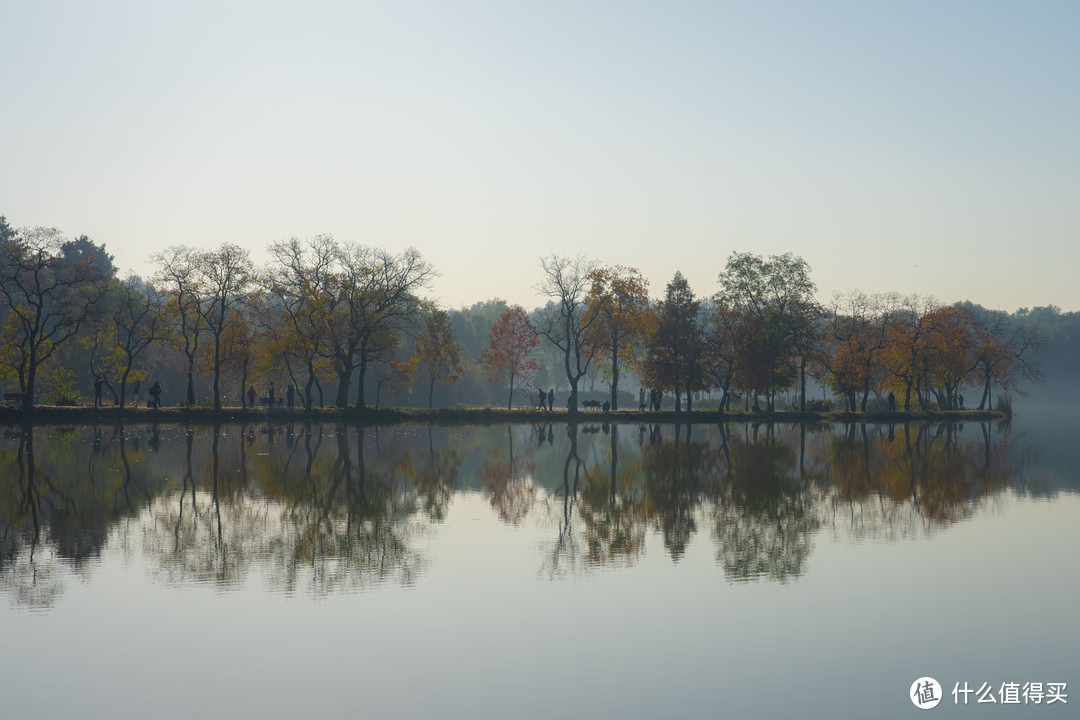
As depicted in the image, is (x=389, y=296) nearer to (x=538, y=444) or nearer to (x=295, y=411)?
(x=295, y=411)

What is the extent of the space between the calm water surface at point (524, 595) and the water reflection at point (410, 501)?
0.42 feet

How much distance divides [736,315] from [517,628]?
229 feet

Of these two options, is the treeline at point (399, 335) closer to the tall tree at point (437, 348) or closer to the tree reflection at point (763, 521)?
the tall tree at point (437, 348)

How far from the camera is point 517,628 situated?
457 inches

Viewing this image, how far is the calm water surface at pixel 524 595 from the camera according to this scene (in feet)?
30.8

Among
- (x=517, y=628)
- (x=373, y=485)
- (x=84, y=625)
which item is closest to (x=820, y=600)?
(x=517, y=628)

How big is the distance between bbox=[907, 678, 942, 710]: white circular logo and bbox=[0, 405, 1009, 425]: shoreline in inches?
2231

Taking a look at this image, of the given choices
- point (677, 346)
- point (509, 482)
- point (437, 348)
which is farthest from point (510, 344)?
point (509, 482)

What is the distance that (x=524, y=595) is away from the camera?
13359 mm

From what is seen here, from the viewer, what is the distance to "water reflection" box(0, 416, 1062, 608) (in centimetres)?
1551

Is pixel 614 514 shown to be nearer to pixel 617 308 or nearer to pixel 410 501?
pixel 410 501

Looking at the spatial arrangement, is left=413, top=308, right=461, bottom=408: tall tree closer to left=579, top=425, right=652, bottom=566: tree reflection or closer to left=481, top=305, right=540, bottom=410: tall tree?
left=481, top=305, right=540, bottom=410: tall tree

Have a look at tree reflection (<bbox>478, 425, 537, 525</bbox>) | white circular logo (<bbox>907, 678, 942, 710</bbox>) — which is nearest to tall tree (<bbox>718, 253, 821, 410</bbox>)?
tree reflection (<bbox>478, 425, 537, 525</bbox>)

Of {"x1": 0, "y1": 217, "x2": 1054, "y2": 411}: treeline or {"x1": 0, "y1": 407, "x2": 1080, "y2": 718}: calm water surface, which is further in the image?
{"x1": 0, "y1": 217, "x2": 1054, "y2": 411}: treeline
